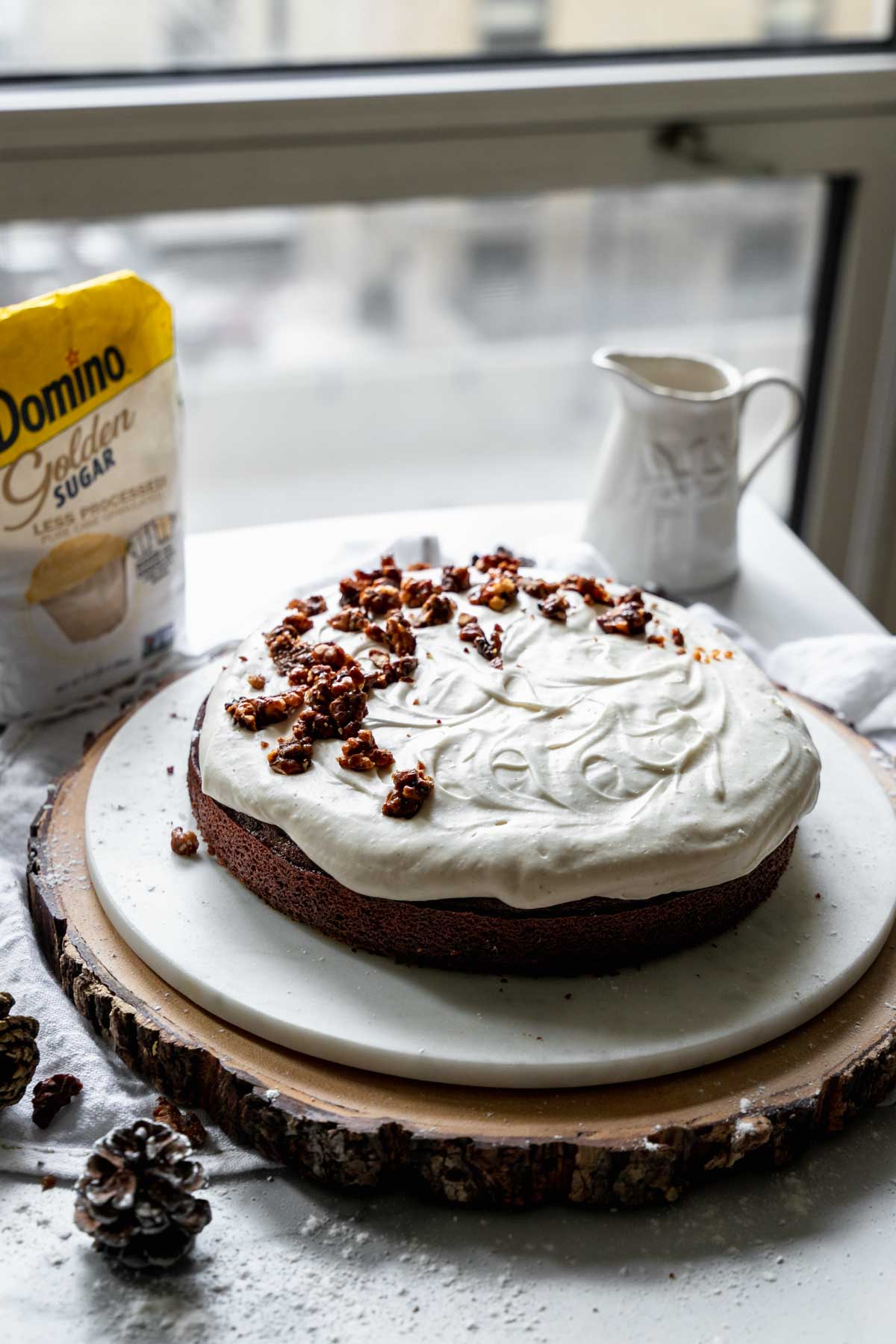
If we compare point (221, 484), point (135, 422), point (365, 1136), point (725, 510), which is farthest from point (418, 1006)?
point (221, 484)

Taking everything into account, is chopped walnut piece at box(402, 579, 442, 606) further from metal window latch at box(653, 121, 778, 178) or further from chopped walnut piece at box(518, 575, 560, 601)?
metal window latch at box(653, 121, 778, 178)

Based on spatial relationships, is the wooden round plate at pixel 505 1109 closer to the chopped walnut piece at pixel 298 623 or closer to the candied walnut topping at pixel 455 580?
the chopped walnut piece at pixel 298 623

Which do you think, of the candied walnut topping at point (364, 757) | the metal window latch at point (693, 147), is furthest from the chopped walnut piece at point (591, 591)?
the metal window latch at point (693, 147)

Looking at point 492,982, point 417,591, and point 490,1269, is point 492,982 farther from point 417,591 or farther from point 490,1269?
point 417,591

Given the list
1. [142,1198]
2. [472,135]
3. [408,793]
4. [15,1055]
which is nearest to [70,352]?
[408,793]

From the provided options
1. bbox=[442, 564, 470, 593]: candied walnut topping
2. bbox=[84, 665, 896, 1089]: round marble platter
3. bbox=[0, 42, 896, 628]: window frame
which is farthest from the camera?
bbox=[0, 42, 896, 628]: window frame

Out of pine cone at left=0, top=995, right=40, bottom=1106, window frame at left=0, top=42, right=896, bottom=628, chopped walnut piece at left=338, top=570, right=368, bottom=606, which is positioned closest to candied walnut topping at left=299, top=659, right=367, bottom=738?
chopped walnut piece at left=338, top=570, right=368, bottom=606
